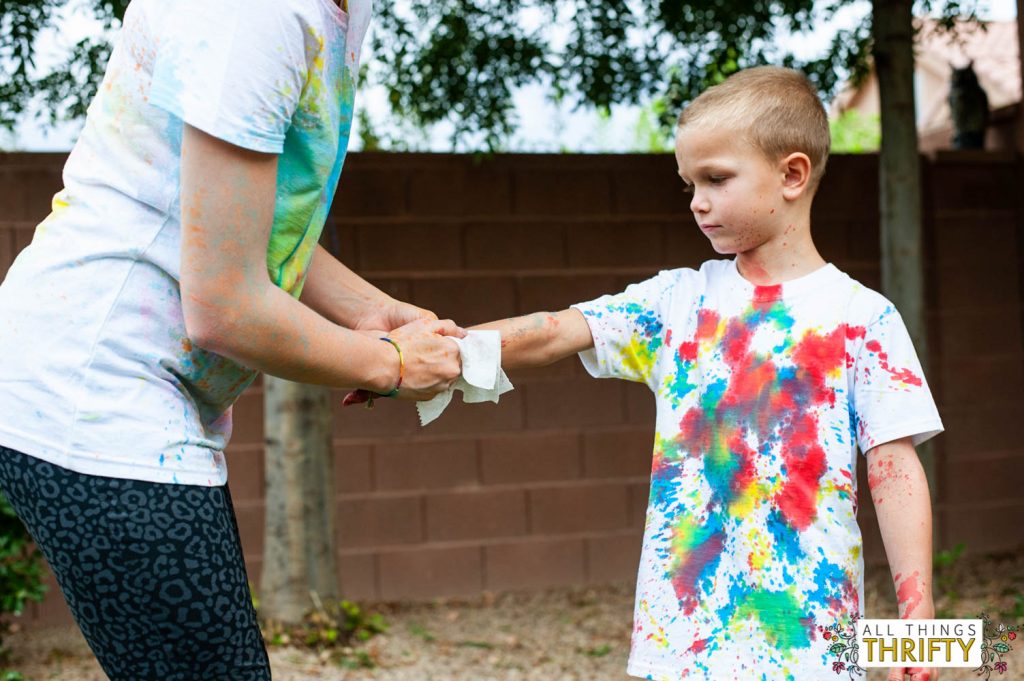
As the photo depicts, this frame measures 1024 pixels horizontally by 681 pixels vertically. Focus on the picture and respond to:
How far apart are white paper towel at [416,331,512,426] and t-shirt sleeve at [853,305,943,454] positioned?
2.08ft

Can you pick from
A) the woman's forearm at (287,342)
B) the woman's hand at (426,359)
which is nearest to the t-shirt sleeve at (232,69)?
the woman's forearm at (287,342)

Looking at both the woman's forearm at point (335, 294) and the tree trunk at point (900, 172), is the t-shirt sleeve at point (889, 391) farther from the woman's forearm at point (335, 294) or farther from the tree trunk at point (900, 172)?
the tree trunk at point (900, 172)

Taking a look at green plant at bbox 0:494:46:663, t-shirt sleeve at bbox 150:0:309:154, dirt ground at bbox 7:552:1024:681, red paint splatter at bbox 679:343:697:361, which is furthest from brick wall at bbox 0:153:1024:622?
t-shirt sleeve at bbox 150:0:309:154

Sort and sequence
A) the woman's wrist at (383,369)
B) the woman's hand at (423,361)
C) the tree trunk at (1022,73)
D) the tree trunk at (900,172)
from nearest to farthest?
the woman's wrist at (383,369) < the woman's hand at (423,361) < the tree trunk at (900,172) < the tree trunk at (1022,73)

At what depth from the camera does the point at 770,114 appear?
6.70 feet

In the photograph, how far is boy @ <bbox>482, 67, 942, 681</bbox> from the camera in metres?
1.93

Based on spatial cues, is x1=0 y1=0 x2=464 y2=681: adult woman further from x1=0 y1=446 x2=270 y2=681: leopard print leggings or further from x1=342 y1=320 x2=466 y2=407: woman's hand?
x1=342 y1=320 x2=466 y2=407: woman's hand

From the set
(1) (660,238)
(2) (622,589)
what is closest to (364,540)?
(2) (622,589)

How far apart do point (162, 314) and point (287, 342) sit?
0.53 feet

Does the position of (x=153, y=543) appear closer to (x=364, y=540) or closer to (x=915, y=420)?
(x=915, y=420)


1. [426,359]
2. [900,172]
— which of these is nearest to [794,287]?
[426,359]

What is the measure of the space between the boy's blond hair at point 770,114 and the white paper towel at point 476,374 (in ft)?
1.82

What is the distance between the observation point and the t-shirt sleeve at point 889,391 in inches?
75.9

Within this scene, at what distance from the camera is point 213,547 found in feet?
4.75
